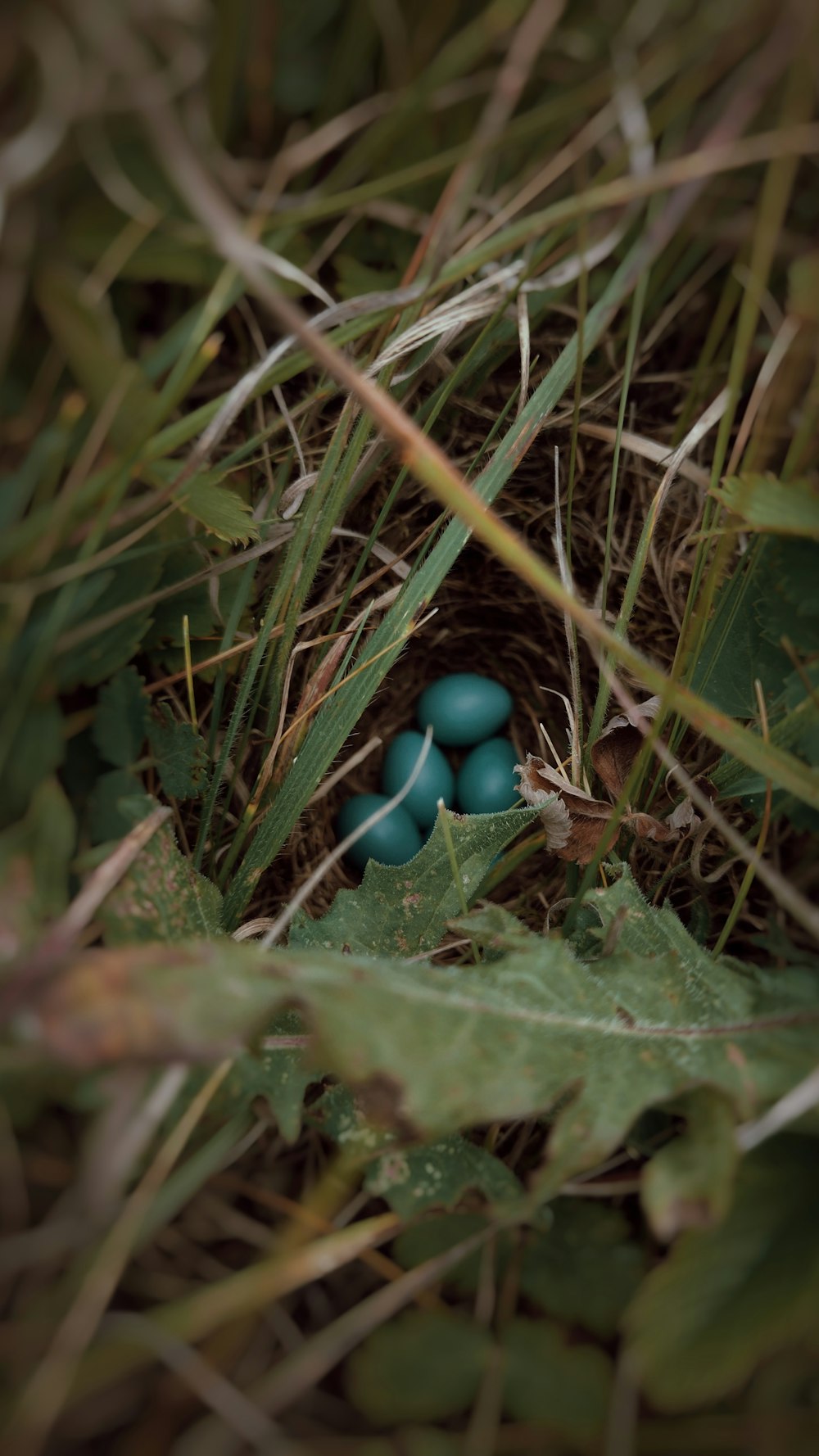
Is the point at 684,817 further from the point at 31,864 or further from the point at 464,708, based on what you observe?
the point at 31,864

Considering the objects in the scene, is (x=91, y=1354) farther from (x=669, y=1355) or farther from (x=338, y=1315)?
(x=669, y=1355)

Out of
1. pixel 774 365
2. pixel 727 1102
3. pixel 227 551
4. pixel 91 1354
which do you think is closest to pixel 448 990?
pixel 727 1102

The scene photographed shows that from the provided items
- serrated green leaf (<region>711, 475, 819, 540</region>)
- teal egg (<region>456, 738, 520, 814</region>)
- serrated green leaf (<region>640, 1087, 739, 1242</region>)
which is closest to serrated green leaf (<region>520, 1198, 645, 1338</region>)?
serrated green leaf (<region>640, 1087, 739, 1242</region>)

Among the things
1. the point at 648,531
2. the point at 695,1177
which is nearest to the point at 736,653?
the point at 648,531

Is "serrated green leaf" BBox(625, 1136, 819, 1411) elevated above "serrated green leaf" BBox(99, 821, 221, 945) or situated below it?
below

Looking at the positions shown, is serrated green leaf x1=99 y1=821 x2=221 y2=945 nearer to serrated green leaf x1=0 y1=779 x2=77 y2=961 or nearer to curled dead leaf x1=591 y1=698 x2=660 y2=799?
serrated green leaf x1=0 y1=779 x2=77 y2=961

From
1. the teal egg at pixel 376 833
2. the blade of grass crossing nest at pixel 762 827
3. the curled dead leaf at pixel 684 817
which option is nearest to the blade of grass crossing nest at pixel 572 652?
the curled dead leaf at pixel 684 817
